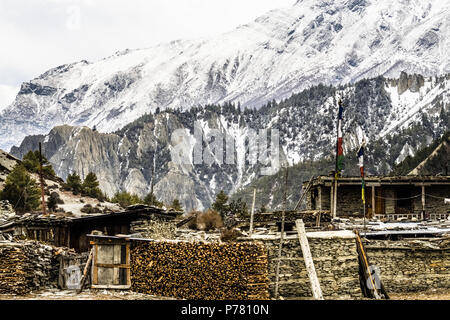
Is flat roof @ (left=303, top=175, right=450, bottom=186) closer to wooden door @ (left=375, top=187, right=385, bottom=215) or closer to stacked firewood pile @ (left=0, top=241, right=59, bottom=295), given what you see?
wooden door @ (left=375, top=187, right=385, bottom=215)

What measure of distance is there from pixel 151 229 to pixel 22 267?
388 inches

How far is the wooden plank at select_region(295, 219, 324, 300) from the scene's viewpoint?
66.8 ft

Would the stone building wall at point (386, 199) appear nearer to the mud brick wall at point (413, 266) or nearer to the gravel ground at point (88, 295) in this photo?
the mud brick wall at point (413, 266)

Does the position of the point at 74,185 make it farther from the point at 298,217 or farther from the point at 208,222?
the point at 298,217

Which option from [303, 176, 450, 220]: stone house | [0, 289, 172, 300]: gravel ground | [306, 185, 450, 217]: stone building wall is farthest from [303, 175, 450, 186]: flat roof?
[0, 289, 172, 300]: gravel ground

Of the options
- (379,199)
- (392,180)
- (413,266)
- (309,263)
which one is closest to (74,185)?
(379,199)

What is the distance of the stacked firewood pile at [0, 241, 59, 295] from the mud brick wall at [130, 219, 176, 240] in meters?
7.81

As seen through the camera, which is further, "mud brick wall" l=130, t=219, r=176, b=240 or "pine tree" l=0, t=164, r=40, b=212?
"pine tree" l=0, t=164, r=40, b=212

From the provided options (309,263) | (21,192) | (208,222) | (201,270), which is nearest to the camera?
(201,270)

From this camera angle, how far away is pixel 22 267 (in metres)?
20.2

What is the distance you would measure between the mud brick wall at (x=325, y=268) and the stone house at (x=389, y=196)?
1872 cm

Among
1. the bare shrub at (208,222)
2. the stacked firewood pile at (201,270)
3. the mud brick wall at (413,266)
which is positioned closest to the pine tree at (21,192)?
the bare shrub at (208,222)

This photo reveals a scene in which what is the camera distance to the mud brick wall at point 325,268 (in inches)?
858

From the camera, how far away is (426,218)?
39.1 m
